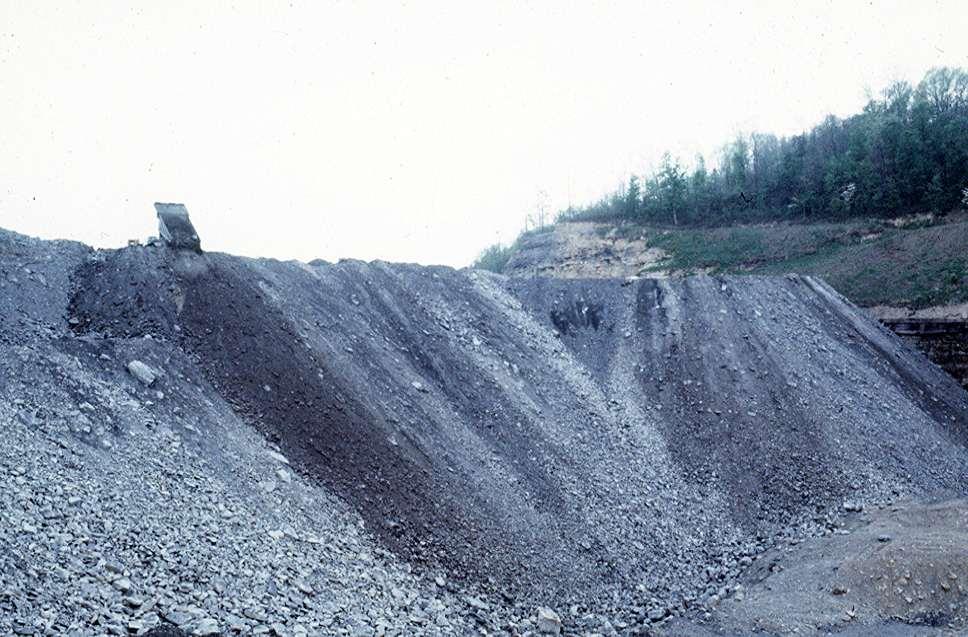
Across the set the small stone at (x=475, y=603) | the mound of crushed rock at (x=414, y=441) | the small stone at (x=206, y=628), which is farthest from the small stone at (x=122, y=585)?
the small stone at (x=475, y=603)

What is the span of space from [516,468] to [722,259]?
3320 cm

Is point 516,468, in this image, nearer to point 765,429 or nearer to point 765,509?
point 765,509

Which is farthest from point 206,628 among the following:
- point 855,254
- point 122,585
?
point 855,254

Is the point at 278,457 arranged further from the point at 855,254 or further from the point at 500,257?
the point at 500,257

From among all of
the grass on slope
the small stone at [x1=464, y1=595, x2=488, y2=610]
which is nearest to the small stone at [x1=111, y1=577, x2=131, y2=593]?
the small stone at [x1=464, y1=595, x2=488, y2=610]

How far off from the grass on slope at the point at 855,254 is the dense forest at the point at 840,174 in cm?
230

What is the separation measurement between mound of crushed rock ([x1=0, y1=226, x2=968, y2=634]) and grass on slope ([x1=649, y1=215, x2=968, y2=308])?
367 inches

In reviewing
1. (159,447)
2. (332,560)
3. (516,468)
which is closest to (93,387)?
(159,447)

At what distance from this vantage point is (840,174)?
45.6 meters

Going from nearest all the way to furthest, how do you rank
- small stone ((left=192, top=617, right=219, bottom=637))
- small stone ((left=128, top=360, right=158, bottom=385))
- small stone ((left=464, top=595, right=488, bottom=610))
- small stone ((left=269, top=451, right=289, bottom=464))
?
small stone ((left=192, top=617, right=219, bottom=637))
small stone ((left=464, top=595, right=488, bottom=610))
small stone ((left=269, top=451, right=289, bottom=464))
small stone ((left=128, top=360, right=158, bottom=385))

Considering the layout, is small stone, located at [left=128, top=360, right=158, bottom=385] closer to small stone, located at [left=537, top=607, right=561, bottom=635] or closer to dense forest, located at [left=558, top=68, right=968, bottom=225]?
small stone, located at [left=537, top=607, right=561, bottom=635]

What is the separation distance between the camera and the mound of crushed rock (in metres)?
8.25

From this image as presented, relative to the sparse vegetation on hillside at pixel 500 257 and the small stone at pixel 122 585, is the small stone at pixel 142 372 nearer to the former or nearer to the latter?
the small stone at pixel 122 585

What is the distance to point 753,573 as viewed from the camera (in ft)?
39.5
